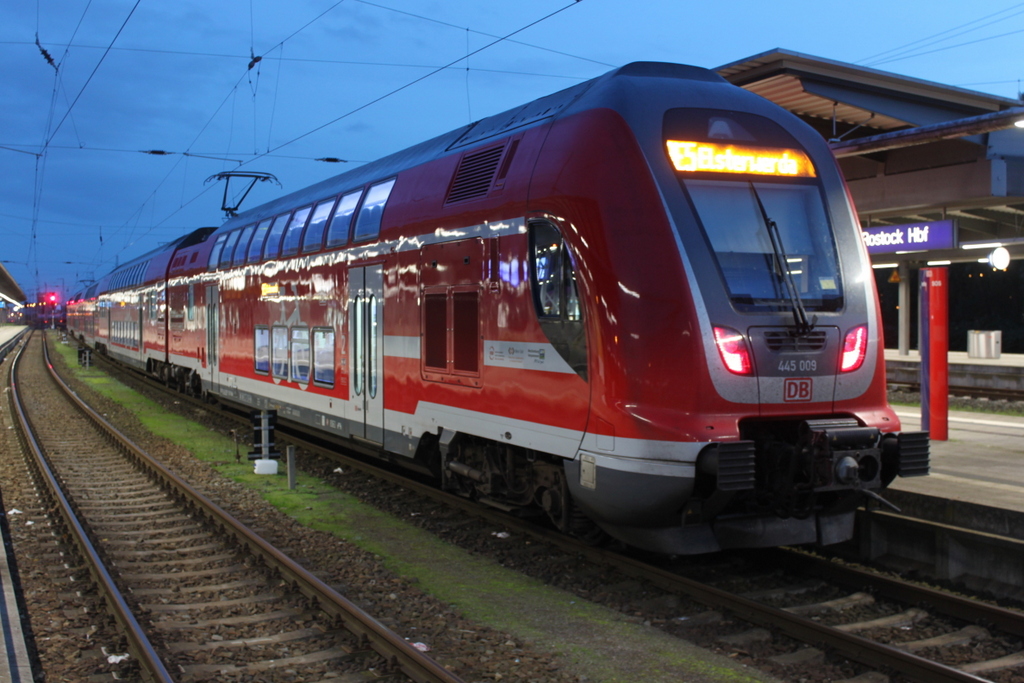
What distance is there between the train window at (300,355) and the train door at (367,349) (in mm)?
1747

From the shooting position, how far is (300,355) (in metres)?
12.3

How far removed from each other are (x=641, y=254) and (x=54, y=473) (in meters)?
9.46

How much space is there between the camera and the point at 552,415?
6656 millimetres

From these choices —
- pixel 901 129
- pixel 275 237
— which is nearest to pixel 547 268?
pixel 275 237

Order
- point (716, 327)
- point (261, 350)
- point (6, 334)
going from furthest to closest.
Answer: point (6, 334)
point (261, 350)
point (716, 327)

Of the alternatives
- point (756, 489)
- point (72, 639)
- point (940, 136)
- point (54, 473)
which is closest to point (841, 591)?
point (756, 489)

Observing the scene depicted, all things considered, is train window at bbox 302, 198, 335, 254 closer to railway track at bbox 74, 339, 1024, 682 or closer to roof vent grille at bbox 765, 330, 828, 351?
railway track at bbox 74, 339, 1024, 682

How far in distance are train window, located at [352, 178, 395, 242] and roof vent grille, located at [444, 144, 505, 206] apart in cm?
168

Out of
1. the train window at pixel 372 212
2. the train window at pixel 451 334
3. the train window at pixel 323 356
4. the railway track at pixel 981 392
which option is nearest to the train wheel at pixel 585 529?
the train window at pixel 451 334

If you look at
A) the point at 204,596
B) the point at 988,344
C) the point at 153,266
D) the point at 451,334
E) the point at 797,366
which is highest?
the point at 153,266

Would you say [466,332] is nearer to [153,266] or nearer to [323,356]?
[323,356]

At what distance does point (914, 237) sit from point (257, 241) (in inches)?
392

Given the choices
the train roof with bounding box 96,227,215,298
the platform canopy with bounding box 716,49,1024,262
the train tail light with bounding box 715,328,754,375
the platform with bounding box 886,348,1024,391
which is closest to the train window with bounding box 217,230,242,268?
the train roof with bounding box 96,227,215,298

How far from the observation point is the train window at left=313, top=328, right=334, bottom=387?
1110cm
